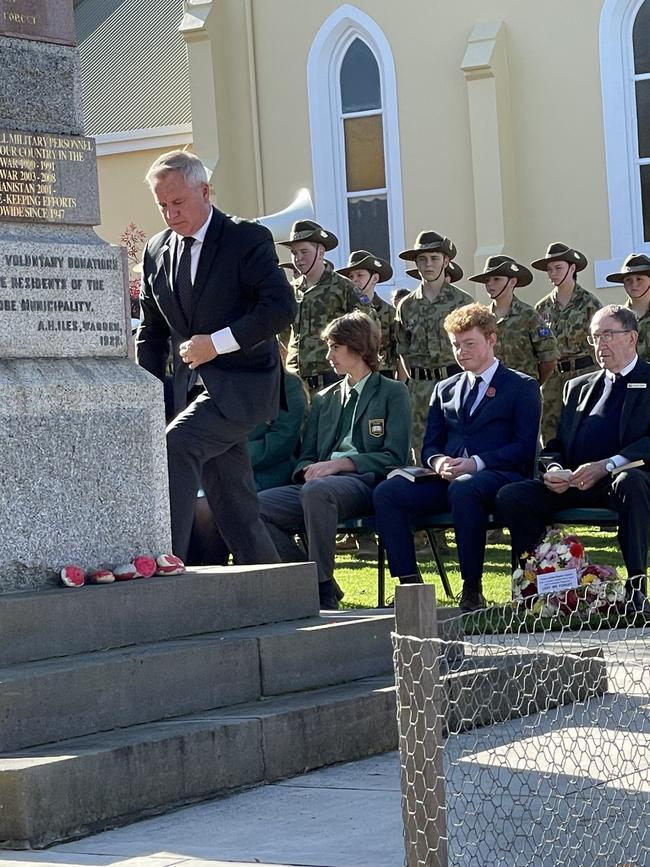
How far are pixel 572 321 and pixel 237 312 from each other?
6856mm

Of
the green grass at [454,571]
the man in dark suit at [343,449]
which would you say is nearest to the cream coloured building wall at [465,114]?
the green grass at [454,571]

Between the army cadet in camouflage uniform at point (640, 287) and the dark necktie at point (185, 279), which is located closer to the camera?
the dark necktie at point (185, 279)

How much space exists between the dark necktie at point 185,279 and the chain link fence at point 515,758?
6.12 feet

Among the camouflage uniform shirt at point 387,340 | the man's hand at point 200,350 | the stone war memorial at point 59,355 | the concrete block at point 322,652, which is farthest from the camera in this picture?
the camouflage uniform shirt at point 387,340

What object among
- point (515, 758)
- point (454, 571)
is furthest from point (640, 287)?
point (515, 758)

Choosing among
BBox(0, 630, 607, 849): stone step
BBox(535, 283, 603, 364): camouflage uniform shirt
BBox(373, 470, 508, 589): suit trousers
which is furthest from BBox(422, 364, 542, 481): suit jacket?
BBox(535, 283, 603, 364): camouflage uniform shirt

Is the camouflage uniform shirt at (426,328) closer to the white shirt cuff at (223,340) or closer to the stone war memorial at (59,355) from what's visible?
the white shirt cuff at (223,340)

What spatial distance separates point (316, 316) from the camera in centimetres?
1355

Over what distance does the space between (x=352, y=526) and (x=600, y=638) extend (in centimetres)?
203

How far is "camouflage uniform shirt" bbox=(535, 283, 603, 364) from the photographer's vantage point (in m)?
14.3

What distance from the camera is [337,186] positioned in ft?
69.9

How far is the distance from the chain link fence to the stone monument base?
143 centimetres

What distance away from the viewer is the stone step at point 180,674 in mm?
5723

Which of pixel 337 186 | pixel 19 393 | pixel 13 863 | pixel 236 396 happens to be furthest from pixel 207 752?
pixel 337 186
